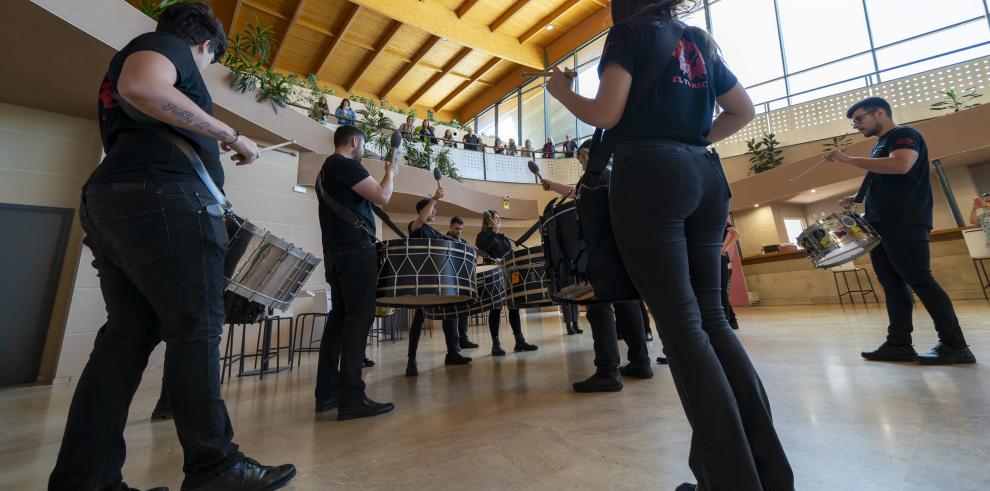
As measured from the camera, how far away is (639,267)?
93 cm

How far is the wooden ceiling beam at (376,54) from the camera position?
43.4 feet

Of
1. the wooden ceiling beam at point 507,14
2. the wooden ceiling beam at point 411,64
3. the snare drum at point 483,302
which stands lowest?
the snare drum at point 483,302

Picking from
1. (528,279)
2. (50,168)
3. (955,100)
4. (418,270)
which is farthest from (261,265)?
(955,100)

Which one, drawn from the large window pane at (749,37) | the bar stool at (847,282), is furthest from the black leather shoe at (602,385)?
the large window pane at (749,37)

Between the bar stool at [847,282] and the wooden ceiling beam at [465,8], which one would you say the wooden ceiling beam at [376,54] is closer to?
the wooden ceiling beam at [465,8]

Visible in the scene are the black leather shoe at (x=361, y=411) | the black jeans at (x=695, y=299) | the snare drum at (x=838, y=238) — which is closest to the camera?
the black jeans at (x=695, y=299)

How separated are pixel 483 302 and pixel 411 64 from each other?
14288 mm

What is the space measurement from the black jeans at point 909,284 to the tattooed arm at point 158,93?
3.40 meters

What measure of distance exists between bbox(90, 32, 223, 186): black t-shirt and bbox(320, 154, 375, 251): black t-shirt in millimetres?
801

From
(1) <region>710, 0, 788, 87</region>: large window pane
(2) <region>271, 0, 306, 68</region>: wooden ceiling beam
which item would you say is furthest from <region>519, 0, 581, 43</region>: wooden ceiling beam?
(2) <region>271, 0, 306, 68</region>: wooden ceiling beam

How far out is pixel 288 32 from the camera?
12.4 meters

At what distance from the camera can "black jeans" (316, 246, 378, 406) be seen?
1956 millimetres

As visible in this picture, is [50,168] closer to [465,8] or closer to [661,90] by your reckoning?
[661,90]

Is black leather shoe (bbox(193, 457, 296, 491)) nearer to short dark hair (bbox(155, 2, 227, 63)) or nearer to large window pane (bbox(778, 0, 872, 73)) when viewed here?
short dark hair (bbox(155, 2, 227, 63))
